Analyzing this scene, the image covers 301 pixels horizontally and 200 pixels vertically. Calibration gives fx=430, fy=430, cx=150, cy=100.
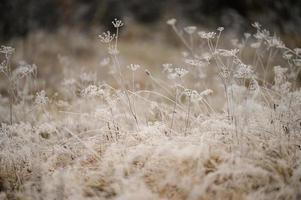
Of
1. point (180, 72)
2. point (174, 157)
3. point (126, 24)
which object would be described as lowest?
point (174, 157)

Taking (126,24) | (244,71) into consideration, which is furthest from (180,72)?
(126,24)

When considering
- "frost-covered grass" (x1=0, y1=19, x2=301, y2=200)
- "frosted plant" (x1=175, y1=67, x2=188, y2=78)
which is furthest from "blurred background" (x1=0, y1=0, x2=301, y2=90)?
"frosted plant" (x1=175, y1=67, x2=188, y2=78)

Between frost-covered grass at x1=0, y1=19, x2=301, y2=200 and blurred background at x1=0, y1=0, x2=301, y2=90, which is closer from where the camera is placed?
frost-covered grass at x1=0, y1=19, x2=301, y2=200

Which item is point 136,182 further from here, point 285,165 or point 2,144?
point 2,144

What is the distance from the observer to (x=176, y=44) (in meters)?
10.2

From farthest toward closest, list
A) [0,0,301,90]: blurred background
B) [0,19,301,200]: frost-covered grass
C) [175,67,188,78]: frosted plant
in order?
[0,0,301,90]: blurred background
[175,67,188,78]: frosted plant
[0,19,301,200]: frost-covered grass

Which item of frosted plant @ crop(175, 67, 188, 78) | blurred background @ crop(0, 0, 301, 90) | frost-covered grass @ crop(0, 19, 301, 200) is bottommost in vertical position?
frost-covered grass @ crop(0, 19, 301, 200)

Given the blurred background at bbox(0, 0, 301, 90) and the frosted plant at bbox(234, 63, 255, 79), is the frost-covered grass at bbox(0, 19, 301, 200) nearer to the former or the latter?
the frosted plant at bbox(234, 63, 255, 79)

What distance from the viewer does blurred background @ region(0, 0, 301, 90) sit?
7824 mm

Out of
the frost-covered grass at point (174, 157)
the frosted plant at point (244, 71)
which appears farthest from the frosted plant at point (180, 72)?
the frosted plant at point (244, 71)

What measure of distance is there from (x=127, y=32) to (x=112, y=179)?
28.5 ft

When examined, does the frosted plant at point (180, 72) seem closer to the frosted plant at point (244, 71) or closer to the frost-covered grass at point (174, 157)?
the frost-covered grass at point (174, 157)

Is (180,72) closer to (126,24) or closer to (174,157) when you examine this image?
(174,157)

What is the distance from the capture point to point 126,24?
11.2 metres
